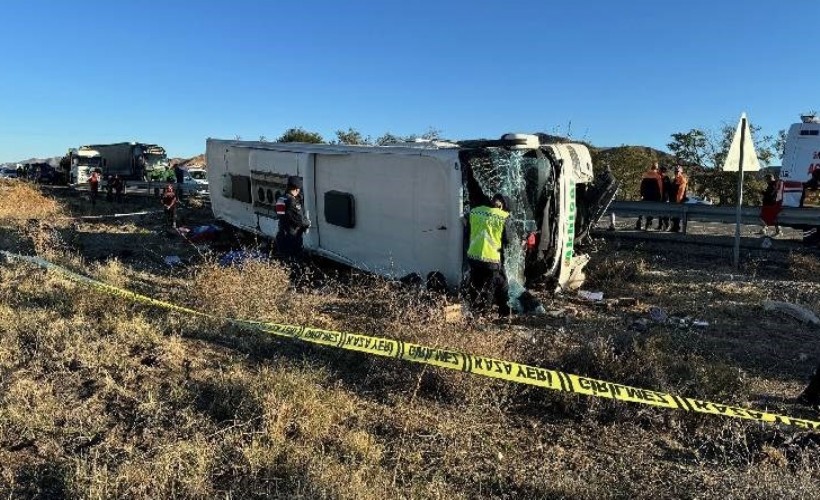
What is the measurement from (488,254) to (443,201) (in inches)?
36.6

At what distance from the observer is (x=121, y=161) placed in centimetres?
3369

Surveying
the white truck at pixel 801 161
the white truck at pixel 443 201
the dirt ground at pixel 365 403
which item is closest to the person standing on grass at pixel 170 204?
the white truck at pixel 443 201

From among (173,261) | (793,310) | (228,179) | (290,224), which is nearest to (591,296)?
(793,310)

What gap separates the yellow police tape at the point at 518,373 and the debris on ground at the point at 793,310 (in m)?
3.51

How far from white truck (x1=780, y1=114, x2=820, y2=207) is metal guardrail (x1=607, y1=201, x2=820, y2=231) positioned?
10.8 ft

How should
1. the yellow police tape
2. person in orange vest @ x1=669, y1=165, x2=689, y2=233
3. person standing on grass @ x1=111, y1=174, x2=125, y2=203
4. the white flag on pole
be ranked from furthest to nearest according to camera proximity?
person standing on grass @ x1=111, y1=174, x2=125, y2=203 → person in orange vest @ x1=669, y1=165, x2=689, y2=233 → the white flag on pole → the yellow police tape

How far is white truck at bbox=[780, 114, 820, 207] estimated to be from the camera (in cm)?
1413

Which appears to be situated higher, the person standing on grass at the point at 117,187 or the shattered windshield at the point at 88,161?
the shattered windshield at the point at 88,161

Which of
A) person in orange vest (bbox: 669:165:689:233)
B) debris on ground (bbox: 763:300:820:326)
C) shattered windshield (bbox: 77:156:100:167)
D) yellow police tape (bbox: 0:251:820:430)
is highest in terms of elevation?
shattered windshield (bbox: 77:156:100:167)

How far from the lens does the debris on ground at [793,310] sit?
7.39 m

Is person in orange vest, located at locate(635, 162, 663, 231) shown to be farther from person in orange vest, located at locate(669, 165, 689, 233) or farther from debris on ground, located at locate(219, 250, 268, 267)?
debris on ground, located at locate(219, 250, 268, 267)

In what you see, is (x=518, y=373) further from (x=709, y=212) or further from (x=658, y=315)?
(x=709, y=212)

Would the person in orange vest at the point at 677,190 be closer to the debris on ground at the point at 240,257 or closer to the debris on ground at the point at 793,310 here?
the debris on ground at the point at 793,310

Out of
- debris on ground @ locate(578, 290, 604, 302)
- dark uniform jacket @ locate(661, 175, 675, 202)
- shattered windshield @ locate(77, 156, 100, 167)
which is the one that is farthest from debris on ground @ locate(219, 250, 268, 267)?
shattered windshield @ locate(77, 156, 100, 167)
